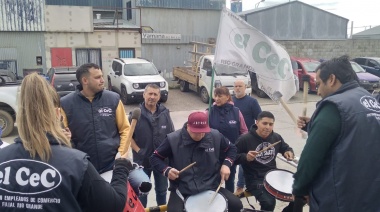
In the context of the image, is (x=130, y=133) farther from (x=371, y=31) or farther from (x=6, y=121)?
(x=371, y=31)

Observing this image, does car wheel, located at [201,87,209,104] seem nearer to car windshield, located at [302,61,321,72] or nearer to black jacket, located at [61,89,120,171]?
car windshield, located at [302,61,321,72]

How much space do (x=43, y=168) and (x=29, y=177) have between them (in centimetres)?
8

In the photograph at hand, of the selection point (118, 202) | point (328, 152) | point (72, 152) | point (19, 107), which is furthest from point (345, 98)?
point (19, 107)

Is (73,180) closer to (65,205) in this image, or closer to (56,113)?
(65,205)

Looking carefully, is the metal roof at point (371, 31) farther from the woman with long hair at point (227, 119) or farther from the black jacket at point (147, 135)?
the black jacket at point (147, 135)

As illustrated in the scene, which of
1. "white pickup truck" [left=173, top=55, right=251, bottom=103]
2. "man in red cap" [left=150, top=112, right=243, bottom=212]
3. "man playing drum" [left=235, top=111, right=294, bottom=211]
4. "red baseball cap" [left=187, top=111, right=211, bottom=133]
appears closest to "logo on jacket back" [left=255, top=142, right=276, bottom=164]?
"man playing drum" [left=235, top=111, right=294, bottom=211]

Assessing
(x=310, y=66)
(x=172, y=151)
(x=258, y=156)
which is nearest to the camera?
(x=172, y=151)

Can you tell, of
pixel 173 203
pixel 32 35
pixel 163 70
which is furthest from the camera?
pixel 163 70

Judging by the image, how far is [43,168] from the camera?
6.03ft

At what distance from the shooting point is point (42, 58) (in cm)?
1719

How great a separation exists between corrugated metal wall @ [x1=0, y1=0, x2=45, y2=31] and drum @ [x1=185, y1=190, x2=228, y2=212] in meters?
15.9

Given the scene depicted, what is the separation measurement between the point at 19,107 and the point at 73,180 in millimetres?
534

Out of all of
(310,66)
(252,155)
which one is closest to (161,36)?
(310,66)

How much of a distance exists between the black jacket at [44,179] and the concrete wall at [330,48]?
814 inches
